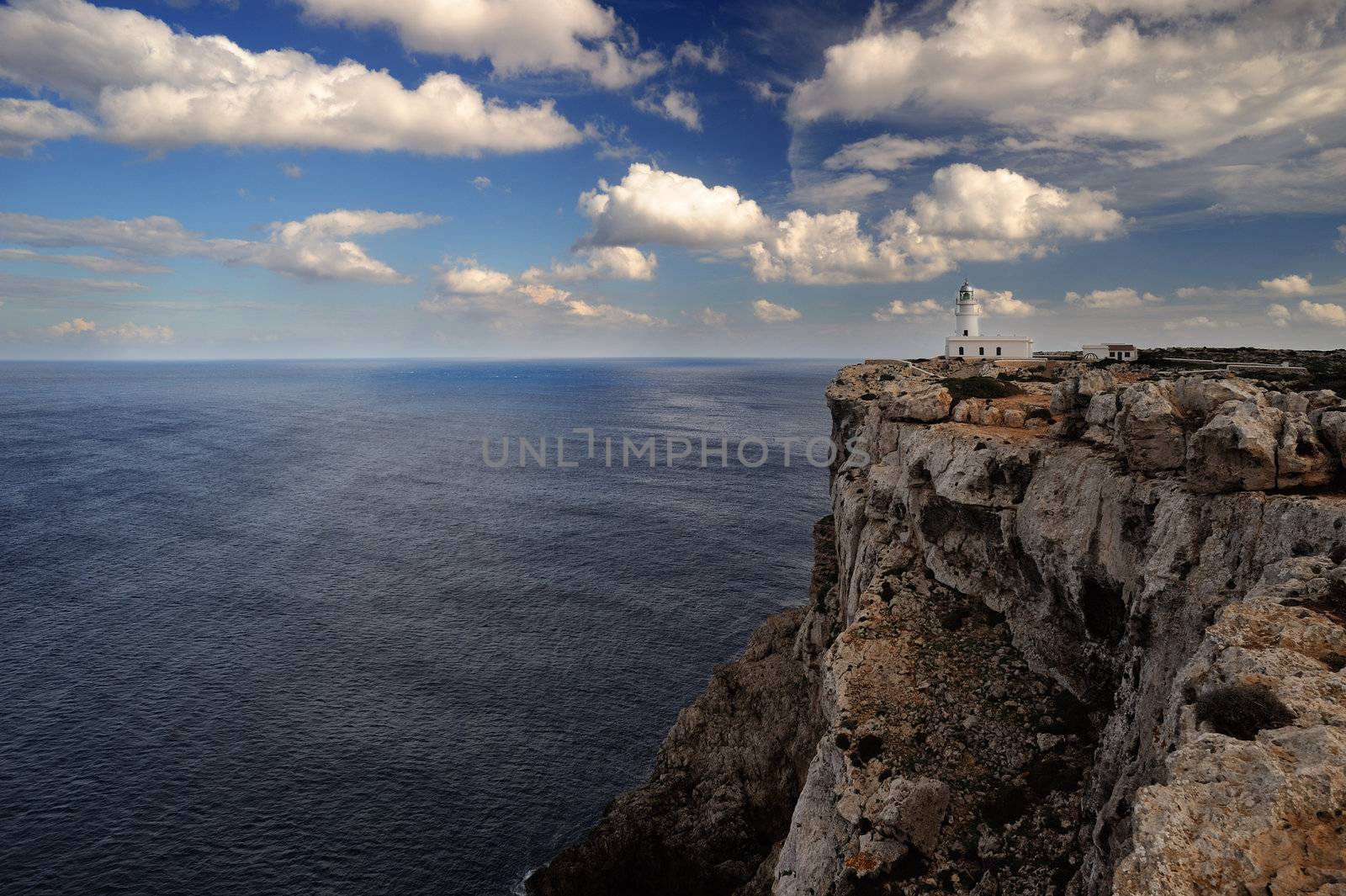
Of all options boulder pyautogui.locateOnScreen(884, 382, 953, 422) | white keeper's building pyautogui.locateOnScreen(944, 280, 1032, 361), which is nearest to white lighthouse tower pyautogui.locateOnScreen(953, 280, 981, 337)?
white keeper's building pyautogui.locateOnScreen(944, 280, 1032, 361)

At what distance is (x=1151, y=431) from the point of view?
78.2 ft

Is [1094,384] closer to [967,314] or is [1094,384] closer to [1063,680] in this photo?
[1063,680]

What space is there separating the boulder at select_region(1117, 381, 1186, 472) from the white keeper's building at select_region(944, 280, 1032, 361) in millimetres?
61551

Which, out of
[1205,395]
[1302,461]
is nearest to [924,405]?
[1205,395]

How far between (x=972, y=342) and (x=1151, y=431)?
6661 centimetres

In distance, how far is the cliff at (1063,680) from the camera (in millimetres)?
12062

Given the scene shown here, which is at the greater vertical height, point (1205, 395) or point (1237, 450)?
point (1205, 395)

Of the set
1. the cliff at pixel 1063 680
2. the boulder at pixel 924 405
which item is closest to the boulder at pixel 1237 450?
the cliff at pixel 1063 680

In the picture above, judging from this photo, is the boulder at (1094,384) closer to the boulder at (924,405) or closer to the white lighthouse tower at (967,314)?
the boulder at (924,405)

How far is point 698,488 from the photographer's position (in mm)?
112875

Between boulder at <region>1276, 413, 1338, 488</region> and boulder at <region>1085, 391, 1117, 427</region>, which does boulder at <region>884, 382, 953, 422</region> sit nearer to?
boulder at <region>1085, 391, 1117, 427</region>

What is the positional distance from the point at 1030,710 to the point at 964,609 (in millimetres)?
6616

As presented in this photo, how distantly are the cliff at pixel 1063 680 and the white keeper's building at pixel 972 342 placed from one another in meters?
46.8

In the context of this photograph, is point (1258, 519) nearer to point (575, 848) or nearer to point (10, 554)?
point (575, 848)
